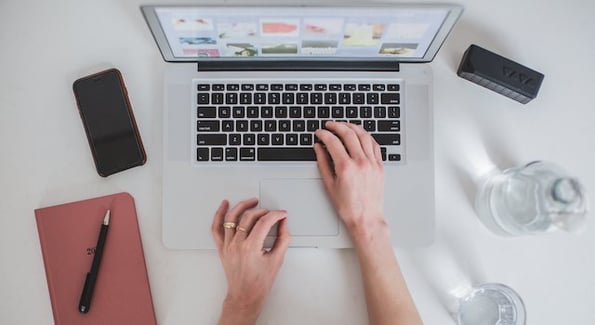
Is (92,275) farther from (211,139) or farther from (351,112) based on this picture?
(351,112)

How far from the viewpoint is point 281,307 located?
30.8 inches

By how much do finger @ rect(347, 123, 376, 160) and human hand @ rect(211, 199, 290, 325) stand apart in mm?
159

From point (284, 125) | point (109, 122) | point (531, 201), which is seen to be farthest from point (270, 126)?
point (531, 201)

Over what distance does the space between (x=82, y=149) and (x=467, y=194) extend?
0.62m

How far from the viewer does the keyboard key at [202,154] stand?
78 cm

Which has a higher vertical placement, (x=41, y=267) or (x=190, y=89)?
(x=190, y=89)

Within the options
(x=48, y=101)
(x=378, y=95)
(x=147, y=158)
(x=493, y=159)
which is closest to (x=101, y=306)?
(x=147, y=158)

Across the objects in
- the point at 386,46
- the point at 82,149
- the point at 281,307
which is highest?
the point at 386,46

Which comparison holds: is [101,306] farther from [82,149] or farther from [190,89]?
[190,89]

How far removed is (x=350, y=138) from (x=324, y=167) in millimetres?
60

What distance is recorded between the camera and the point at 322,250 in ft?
2.59

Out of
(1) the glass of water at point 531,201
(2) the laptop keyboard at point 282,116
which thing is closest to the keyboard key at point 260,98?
(2) the laptop keyboard at point 282,116

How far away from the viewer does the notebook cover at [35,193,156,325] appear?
2.51ft

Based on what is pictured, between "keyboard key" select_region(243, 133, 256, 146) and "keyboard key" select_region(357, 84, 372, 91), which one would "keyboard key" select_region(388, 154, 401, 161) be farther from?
"keyboard key" select_region(243, 133, 256, 146)
